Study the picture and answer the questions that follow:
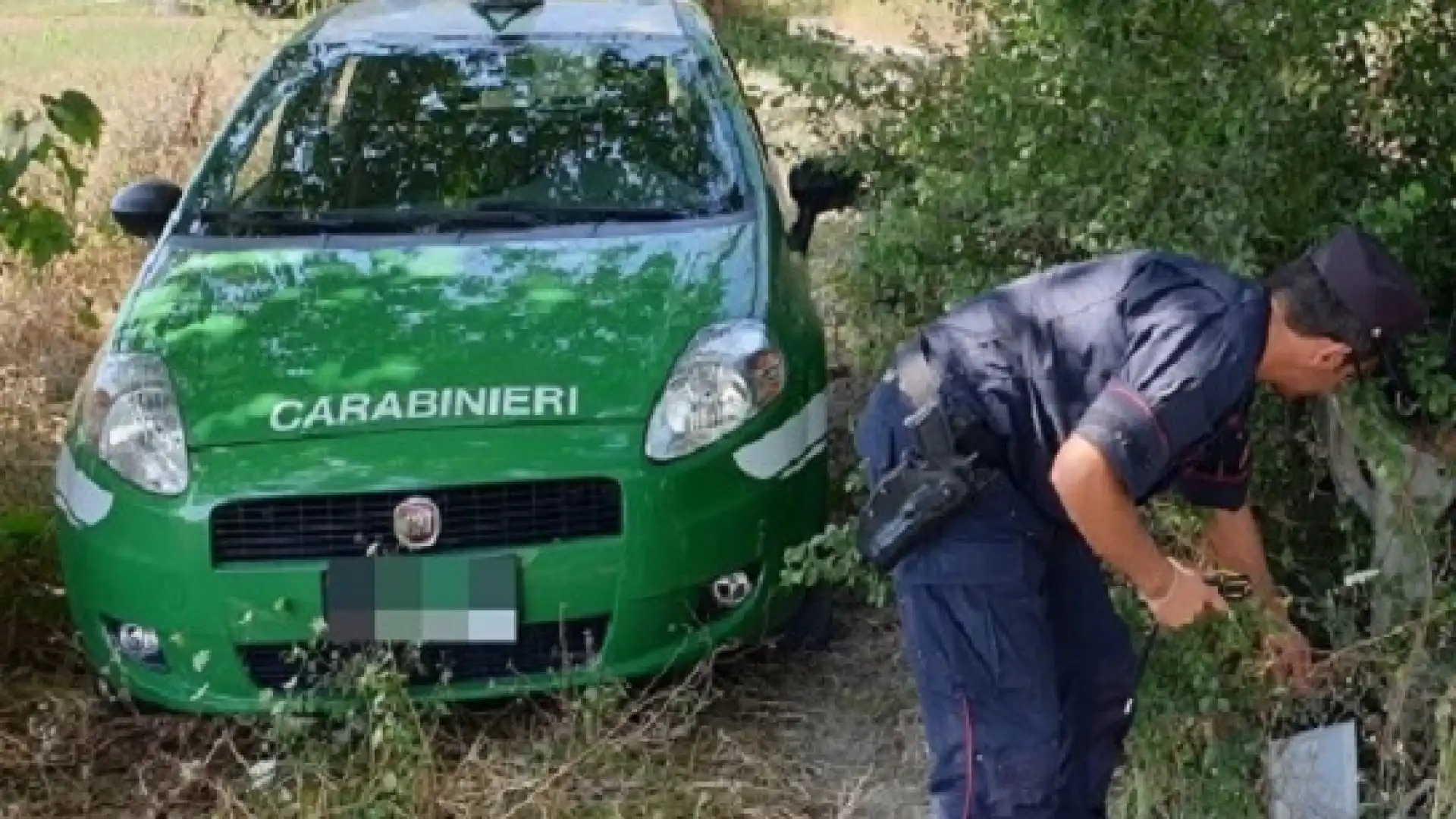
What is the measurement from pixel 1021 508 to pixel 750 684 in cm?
145

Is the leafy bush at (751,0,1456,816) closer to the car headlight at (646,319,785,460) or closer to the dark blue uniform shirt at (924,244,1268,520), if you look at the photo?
the car headlight at (646,319,785,460)

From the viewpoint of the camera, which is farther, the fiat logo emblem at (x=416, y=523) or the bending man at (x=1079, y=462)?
the fiat logo emblem at (x=416, y=523)

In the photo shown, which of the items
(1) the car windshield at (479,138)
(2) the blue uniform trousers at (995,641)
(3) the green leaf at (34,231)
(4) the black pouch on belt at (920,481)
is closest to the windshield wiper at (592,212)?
(1) the car windshield at (479,138)

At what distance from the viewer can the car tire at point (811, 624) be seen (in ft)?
12.6

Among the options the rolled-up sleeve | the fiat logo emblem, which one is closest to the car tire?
the fiat logo emblem

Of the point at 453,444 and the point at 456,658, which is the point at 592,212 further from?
the point at 456,658

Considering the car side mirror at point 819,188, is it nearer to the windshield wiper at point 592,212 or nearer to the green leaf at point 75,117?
the windshield wiper at point 592,212

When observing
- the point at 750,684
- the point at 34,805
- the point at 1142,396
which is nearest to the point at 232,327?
the point at 34,805

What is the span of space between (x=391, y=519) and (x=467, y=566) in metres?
0.18

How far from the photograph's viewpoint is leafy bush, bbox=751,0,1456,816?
2.99 metres

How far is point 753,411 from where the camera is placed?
359 cm

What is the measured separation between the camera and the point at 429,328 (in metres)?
3.74

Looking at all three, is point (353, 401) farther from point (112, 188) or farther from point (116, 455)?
point (112, 188)

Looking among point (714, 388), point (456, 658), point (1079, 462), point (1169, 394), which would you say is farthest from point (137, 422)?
point (1169, 394)
